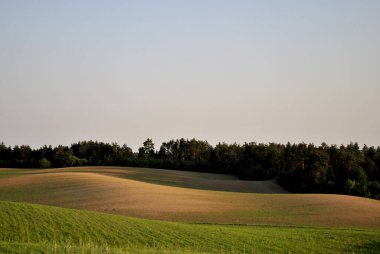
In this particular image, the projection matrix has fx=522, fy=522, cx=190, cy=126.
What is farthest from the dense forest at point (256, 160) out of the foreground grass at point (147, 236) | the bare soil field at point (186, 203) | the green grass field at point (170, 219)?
the foreground grass at point (147, 236)

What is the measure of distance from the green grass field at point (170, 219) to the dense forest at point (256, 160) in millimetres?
6650

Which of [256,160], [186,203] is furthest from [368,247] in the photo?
[256,160]

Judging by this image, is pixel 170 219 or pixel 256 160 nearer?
pixel 170 219

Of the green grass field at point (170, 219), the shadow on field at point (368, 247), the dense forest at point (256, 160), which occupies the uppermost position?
the dense forest at point (256, 160)

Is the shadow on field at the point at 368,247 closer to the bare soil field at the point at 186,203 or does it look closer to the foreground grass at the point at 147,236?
the foreground grass at the point at 147,236

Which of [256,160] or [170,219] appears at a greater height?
[256,160]

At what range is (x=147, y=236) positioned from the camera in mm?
26812

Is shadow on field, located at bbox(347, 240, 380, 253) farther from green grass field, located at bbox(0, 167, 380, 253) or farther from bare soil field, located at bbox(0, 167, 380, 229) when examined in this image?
bare soil field, located at bbox(0, 167, 380, 229)

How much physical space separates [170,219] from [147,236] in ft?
39.7

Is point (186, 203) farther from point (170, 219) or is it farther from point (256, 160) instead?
point (256, 160)

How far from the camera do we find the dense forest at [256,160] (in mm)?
72875

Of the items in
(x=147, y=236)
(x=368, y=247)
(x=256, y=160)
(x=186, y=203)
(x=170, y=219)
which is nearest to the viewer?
(x=147, y=236)

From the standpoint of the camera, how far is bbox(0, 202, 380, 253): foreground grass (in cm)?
2497

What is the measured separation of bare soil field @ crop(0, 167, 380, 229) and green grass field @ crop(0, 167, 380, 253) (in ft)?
0.29
